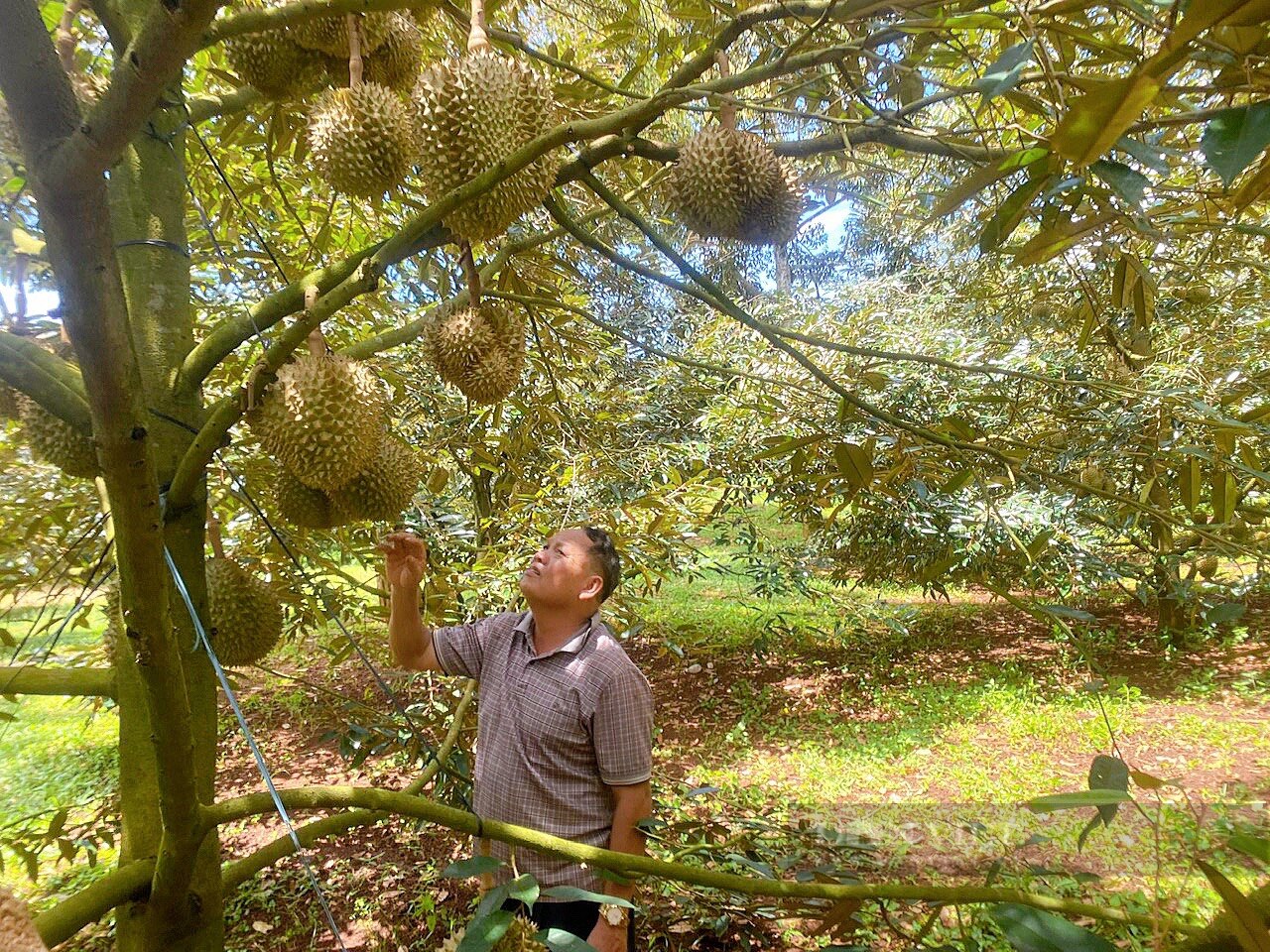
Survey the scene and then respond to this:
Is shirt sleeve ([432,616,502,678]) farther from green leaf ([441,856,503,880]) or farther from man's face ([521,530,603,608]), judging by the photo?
green leaf ([441,856,503,880])

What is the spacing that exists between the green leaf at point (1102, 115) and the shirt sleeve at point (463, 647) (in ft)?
4.51

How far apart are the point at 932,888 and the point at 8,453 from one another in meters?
2.25

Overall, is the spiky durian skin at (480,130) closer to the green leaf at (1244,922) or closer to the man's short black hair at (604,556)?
the man's short black hair at (604,556)

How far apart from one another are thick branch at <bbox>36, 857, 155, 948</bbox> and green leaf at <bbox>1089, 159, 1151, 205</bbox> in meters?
1.03

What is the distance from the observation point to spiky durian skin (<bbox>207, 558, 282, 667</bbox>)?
1.17 m

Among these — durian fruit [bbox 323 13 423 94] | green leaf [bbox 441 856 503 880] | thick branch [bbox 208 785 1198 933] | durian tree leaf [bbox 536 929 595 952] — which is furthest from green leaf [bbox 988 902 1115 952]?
durian fruit [bbox 323 13 423 94]

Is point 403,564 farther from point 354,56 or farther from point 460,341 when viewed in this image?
point 354,56

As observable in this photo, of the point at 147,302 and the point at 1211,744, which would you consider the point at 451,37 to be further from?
the point at 1211,744

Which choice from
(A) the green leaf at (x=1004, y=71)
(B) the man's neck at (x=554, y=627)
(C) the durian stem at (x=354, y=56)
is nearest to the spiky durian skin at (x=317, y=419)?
(C) the durian stem at (x=354, y=56)

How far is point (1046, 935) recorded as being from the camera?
43cm

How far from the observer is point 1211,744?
3473 millimetres

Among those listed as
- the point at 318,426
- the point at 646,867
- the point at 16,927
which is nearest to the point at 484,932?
the point at 646,867

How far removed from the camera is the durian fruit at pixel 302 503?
3.60 feet

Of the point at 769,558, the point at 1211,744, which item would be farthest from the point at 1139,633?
the point at 769,558
